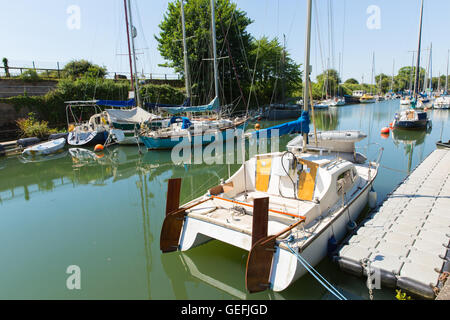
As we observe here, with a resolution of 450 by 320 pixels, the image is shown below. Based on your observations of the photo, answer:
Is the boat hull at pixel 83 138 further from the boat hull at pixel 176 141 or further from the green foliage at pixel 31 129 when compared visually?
the boat hull at pixel 176 141

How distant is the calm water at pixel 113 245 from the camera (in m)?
5.49

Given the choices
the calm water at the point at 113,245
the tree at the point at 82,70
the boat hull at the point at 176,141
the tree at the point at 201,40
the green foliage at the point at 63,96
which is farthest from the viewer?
the tree at the point at 201,40

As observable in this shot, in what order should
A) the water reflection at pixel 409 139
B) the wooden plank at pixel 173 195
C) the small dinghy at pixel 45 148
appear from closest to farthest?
the wooden plank at pixel 173 195
the water reflection at pixel 409 139
the small dinghy at pixel 45 148

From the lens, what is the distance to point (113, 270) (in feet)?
20.1

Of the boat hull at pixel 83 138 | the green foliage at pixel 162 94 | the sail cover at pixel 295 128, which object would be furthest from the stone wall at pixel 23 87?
the sail cover at pixel 295 128

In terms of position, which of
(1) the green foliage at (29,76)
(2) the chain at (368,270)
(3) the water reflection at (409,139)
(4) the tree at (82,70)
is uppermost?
(4) the tree at (82,70)

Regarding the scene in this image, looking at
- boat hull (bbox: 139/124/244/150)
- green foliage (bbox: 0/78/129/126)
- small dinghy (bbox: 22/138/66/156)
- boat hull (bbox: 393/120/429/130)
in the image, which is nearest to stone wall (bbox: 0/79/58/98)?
green foliage (bbox: 0/78/129/126)

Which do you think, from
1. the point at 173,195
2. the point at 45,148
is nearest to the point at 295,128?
the point at 173,195

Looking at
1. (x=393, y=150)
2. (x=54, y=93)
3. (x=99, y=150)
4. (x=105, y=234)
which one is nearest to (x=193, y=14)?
(x=54, y=93)

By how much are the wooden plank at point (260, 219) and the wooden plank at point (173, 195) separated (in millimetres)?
2004

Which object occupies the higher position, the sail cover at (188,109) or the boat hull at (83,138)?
the sail cover at (188,109)
